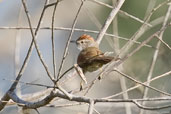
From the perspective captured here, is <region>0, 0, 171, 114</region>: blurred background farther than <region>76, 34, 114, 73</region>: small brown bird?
Yes

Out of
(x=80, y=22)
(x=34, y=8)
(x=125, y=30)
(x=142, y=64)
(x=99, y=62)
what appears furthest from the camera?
(x=80, y=22)

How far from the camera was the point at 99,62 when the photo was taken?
143 inches

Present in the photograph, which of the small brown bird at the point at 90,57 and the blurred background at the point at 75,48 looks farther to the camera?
the blurred background at the point at 75,48

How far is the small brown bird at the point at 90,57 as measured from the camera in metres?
3.58

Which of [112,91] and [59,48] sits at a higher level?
[59,48]

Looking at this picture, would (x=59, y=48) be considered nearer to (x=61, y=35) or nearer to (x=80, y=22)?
(x=61, y=35)

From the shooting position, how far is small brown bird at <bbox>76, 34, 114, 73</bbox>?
11.7 ft

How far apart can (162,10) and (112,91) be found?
2342 millimetres

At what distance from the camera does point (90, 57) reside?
3857mm

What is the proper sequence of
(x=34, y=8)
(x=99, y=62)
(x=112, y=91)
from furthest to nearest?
(x=112, y=91) → (x=34, y=8) → (x=99, y=62)

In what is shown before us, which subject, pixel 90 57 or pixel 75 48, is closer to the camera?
pixel 90 57

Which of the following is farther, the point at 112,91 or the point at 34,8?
the point at 112,91

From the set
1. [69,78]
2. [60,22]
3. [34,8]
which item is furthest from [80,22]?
[69,78]

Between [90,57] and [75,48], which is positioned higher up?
[75,48]
